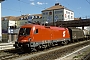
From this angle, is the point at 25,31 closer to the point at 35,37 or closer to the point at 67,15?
the point at 35,37

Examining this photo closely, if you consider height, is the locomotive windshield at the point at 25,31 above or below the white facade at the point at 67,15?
below

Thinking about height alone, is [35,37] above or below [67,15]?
below

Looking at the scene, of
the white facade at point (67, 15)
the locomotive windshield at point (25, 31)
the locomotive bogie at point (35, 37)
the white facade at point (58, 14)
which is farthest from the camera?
the white facade at point (67, 15)

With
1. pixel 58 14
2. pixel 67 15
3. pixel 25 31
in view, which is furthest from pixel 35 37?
pixel 67 15

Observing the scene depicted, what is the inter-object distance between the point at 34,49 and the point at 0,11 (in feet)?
87.0

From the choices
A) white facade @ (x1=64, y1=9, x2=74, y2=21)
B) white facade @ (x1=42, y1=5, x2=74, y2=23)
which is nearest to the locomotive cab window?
white facade @ (x1=42, y1=5, x2=74, y2=23)

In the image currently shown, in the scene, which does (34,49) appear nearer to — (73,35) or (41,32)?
(41,32)

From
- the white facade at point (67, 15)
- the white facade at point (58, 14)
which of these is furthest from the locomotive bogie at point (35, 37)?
the white facade at point (67, 15)

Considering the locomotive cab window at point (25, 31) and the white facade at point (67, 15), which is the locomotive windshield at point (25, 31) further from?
the white facade at point (67, 15)

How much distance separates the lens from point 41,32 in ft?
74.8

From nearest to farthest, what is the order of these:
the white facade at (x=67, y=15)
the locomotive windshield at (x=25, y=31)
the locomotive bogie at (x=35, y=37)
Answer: the locomotive bogie at (x=35, y=37) < the locomotive windshield at (x=25, y=31) < the white facade at (x=67, y=15)

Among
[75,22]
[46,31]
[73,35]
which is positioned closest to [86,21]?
[75,22]

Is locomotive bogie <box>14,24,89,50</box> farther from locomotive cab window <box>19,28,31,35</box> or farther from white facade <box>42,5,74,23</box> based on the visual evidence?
white facade <box>42,5,74,23</box>

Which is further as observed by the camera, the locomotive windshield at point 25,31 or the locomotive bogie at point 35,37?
the locomotive windshield at point 25,31
